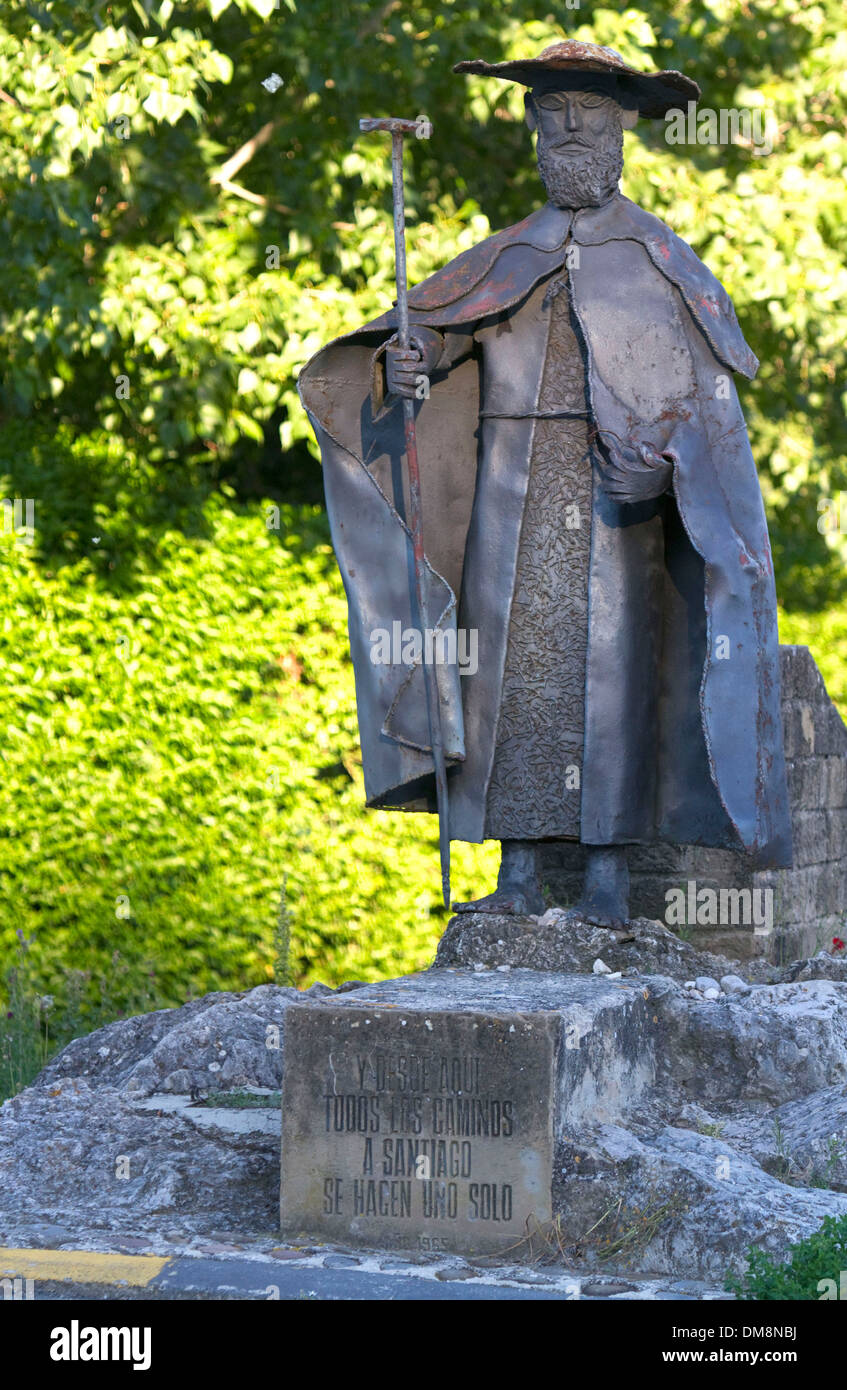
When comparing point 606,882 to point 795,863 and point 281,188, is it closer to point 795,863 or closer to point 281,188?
point 795,863

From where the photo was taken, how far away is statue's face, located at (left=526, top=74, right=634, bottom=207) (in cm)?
559

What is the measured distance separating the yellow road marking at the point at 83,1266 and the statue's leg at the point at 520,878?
1.82 m

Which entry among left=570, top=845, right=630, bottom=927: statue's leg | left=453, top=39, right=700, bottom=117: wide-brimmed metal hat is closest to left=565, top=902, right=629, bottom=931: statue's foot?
left=570, top=845, right=630, bottom=927: statue's leg

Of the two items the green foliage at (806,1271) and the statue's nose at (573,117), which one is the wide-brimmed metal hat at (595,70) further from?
the green foliage at (806,1271)

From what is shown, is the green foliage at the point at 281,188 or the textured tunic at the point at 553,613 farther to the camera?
the green foliage at the point at 281,188

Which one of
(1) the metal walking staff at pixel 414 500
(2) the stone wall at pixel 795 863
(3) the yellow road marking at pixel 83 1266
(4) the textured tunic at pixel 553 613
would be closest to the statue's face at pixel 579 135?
(4) the textured tunic at pixel 553 613

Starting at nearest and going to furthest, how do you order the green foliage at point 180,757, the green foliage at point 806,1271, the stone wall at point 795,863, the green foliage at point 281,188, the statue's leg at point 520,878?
the green foliage at point 806,1271 < the statue's leg at point 520,878 < the stone wall at point 795,863 < the green foliage at point 281,188 < the green foliage at point 180,757

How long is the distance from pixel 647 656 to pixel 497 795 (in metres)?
0.60

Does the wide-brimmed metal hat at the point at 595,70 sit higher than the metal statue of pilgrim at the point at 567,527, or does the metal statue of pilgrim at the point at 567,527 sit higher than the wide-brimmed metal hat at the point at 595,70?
the wide-brimmed metal hat at the point at 595,70

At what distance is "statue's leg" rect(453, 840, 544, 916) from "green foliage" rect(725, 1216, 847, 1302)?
1.88 m

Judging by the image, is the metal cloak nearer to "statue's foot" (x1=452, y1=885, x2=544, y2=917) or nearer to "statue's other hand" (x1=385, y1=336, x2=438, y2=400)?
"statue's other hand" (x1=385, y1=336, x2=438, y2=400)

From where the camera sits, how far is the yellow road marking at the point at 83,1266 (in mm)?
3957

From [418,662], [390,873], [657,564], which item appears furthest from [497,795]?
[390,873]

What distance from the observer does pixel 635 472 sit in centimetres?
538
